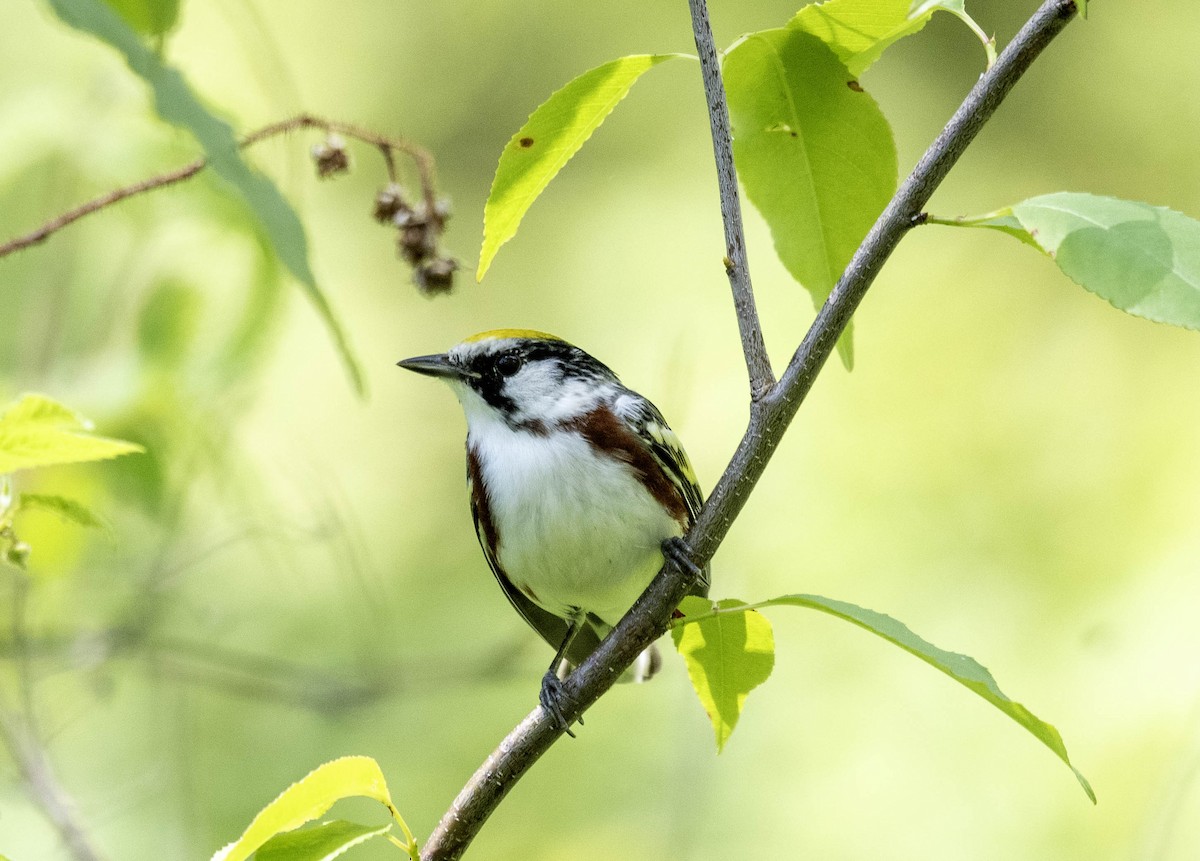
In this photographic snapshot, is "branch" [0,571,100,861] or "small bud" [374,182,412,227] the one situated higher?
"small bud" [374,182,412,227]

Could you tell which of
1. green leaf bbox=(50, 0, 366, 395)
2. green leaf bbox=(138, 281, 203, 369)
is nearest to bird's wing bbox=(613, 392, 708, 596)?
green leaf bbox=(138, 281, 203, 369)

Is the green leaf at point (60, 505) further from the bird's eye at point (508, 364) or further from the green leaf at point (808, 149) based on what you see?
the bird's eye at point (508, 364)

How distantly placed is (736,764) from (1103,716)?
1271mm

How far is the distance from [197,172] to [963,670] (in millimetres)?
1016

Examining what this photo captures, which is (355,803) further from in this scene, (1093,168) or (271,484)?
(1093,168)

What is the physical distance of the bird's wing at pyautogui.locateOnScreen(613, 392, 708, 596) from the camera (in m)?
2.42

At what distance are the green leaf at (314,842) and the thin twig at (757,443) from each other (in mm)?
147

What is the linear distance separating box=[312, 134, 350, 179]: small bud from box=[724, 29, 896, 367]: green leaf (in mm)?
873

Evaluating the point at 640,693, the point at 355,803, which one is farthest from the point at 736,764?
the point at 355,803

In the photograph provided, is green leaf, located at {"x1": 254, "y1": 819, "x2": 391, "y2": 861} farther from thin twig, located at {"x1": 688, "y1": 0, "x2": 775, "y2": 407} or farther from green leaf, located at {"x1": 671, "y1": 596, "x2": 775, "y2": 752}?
thin twig, located at {"x1": 688, "y1": 0, "x2": 775, "y2": 407}

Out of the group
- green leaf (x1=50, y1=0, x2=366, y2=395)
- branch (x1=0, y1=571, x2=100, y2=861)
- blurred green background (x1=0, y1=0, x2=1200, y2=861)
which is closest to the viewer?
green leaf (x1=50, y1=0, x2=366, y2=395)

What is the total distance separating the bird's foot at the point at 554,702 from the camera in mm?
1380

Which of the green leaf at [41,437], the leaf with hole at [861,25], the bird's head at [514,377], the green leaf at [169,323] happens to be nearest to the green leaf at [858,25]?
the leaf with hole at [861,25]

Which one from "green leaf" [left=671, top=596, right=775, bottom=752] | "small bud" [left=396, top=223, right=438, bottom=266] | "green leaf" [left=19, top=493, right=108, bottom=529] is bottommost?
"green leaf" [left=671, top=596, right=775, bottom=752]
